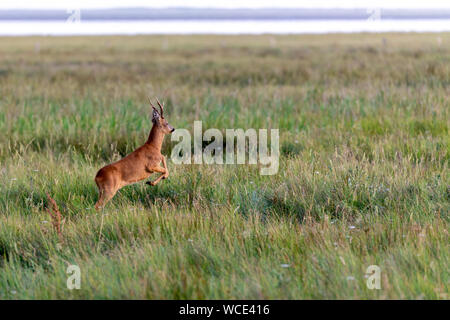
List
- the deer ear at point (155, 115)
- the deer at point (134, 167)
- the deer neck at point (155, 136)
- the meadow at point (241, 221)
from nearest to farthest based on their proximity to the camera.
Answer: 1. the meadow at point (241, 221)
2. the deer ear at point (155, 115)
3. the deer at point (134, 167)
4. the deer neck at point (155, 136)

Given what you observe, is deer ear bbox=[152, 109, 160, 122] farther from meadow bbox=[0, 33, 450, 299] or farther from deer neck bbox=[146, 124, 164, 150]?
meadow bbox=[0, 33, 450, 299]

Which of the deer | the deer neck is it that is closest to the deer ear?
the deer

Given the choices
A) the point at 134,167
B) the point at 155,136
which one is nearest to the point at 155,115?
the point at 155,136

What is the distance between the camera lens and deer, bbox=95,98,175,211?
11.2 feet

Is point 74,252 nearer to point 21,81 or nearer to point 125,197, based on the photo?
point 125,197

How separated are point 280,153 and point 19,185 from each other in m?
2.98

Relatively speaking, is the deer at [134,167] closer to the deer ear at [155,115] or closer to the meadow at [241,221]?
the deer ear at [155,115]

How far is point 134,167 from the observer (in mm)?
3494

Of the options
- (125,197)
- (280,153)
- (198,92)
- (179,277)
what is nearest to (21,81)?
(198,92)

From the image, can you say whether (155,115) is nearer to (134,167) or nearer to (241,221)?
(134,167)

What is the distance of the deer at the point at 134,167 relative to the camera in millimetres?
3424

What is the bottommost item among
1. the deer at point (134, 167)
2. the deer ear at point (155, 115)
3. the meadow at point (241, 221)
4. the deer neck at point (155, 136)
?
the meadow at point (241, 221)

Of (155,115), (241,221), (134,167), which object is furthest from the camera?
(241,221)

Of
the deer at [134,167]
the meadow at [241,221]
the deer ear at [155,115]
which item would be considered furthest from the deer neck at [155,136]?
the meadow at [241,221]
